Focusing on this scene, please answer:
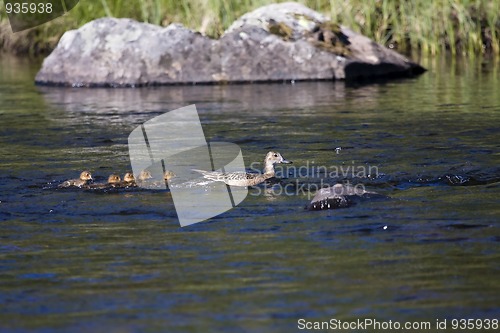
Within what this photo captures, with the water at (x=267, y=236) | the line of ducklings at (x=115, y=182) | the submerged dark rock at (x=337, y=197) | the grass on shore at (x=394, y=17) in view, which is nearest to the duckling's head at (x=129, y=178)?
the line of ducklings at (x=115, y=182)

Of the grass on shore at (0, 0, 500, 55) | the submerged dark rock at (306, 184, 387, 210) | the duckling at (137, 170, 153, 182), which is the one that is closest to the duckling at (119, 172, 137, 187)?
the duckling at (137, 170, 153, 182)

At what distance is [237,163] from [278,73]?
6.91 metres

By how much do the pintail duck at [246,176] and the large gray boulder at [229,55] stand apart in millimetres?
7490

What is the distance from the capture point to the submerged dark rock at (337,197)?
7926mm

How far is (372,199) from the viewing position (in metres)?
8.19

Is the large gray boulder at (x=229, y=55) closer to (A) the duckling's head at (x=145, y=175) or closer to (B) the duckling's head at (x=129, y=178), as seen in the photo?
(A) the duckling's head at (x=145, y=175)

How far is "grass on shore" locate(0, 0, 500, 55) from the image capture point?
19.1 metres

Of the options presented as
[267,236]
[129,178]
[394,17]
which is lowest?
[267,236]

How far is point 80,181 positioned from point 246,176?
144 centimetres

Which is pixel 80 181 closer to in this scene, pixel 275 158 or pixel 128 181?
pixel 128 181

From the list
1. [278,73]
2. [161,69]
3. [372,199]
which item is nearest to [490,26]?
[278,73]

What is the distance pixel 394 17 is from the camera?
19531 millimetres

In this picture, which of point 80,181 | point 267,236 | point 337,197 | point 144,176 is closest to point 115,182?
point 80,181

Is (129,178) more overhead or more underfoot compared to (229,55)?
more underfoot
